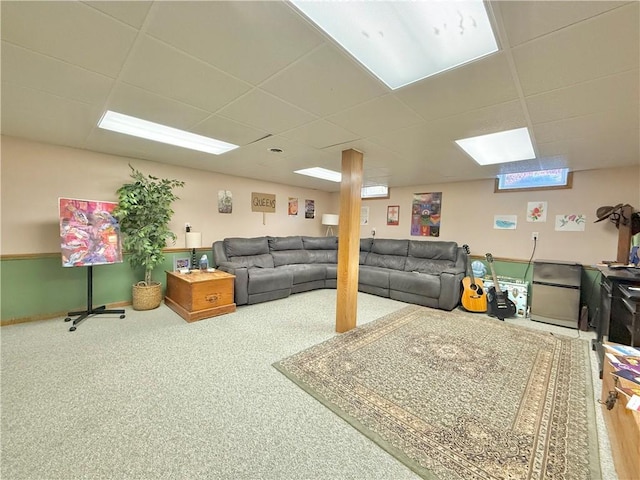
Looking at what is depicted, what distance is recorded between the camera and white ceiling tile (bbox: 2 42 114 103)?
1474mm

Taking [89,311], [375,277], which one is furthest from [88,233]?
[375,277]

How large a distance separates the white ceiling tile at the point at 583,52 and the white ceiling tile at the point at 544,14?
2.0 inches

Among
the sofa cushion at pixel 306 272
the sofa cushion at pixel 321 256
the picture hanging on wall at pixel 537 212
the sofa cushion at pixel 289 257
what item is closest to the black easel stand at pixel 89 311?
the sofa cushion at pixel 306 272

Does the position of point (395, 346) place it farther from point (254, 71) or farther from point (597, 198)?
point (597, 198)

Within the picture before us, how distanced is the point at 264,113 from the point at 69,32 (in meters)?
1.18

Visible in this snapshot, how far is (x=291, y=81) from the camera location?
1.67 m

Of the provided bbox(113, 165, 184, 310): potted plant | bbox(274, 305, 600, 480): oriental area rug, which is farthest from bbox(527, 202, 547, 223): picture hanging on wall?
bbox(113, 165, 184, 310): potted plant

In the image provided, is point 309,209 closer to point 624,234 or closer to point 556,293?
point 556,293

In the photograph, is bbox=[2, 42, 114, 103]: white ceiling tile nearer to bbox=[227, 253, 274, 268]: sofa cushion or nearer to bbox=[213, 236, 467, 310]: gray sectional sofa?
bbox=[213, 236, 467, 310]: gray sectional sofa

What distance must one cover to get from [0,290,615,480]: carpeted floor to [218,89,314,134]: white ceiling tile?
2.18 m

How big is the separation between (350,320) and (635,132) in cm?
318

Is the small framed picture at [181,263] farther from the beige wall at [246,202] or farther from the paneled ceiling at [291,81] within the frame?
the paneled ceiling at [291,81]

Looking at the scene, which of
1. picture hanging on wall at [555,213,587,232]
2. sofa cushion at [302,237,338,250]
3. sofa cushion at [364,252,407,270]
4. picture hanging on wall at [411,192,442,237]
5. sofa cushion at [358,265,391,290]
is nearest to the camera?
picture hanging on wall at [555,213,587,232]

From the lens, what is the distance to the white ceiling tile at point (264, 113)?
1937mm
